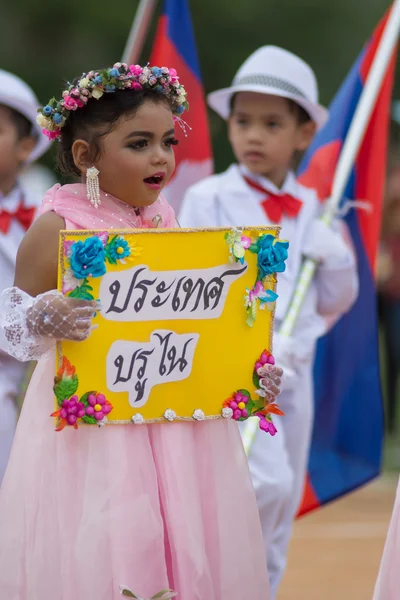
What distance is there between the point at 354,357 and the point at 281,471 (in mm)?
1468

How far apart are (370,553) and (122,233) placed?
4051 mm

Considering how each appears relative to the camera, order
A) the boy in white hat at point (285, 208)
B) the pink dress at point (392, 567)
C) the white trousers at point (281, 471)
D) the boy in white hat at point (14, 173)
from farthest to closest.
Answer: the boy in white hat at point (285, 208), the boy in white hat at point (14, 173), the white trousers at point (281, 471), the pink dress at point (392, 567)

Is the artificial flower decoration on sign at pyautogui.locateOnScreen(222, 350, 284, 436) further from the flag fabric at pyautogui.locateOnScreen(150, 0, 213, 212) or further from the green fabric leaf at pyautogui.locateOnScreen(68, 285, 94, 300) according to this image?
the flag fabric at pyautogui.locateOnScreen(150, 0, 213, 212)

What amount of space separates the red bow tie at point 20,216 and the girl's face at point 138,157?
2.03 m

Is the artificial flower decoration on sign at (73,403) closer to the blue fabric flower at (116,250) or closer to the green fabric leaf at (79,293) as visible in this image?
the green fabric leaf at (79,293)

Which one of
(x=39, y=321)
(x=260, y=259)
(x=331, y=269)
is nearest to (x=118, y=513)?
(x=39, y=321)

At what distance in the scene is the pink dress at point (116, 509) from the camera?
3.76m

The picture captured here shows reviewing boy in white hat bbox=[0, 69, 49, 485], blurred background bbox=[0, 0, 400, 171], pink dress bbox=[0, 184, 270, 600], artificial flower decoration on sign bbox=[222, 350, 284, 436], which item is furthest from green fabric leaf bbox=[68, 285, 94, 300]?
blurred background bbox=[0, 0, 400, 171]

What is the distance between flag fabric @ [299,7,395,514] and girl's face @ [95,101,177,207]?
9.68 feet

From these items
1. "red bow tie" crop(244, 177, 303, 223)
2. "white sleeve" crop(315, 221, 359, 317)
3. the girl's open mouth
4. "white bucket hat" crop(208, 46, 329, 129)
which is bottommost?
the girl's open mouth

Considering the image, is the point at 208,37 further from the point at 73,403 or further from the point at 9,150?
the point at 73,403

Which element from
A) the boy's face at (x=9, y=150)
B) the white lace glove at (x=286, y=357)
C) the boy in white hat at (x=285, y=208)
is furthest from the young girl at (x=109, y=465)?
the boy's face at (x=9, y=150)

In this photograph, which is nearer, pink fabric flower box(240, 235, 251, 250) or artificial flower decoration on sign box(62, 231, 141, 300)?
artificial flower decoration on sign box(62, 231, 141, 300)

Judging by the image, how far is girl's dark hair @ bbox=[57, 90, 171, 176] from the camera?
3.98m
